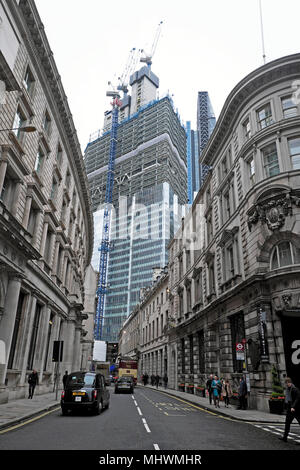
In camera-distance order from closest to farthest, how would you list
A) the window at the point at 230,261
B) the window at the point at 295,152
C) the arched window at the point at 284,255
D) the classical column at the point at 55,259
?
the arched window at the point at 284,255, the window at the point at 295,152, the window at the point at 230,261, the classical column at the point at 55,259

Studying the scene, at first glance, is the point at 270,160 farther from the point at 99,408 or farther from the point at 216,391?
the point at 99,408

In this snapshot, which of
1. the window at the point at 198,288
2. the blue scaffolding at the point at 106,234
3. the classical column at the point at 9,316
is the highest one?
the blue scaffolding at the point at 106,234

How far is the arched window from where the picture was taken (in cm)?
1992

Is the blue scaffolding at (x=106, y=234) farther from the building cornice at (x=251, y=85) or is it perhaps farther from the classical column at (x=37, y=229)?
the building cornice at (x=251, y=85)

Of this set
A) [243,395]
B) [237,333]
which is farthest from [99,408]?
[237,333]

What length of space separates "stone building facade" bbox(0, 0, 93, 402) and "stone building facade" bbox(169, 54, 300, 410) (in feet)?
43.5

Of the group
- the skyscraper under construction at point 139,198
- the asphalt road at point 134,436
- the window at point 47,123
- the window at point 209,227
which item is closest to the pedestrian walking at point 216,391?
the asphalt road at point 134,436

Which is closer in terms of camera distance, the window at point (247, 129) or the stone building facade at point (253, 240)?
the stone building facade at point (253, 240)

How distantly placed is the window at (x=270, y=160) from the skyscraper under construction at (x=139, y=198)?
9820cm

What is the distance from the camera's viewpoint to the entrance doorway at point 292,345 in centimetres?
→ 1853

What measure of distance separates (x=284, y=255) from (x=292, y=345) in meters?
5.08

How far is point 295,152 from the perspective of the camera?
72.1 ft

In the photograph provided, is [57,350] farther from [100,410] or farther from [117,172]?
[117,172]

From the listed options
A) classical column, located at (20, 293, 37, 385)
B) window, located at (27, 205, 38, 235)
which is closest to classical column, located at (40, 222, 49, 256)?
window, located at (27, 205, 38, 235)
